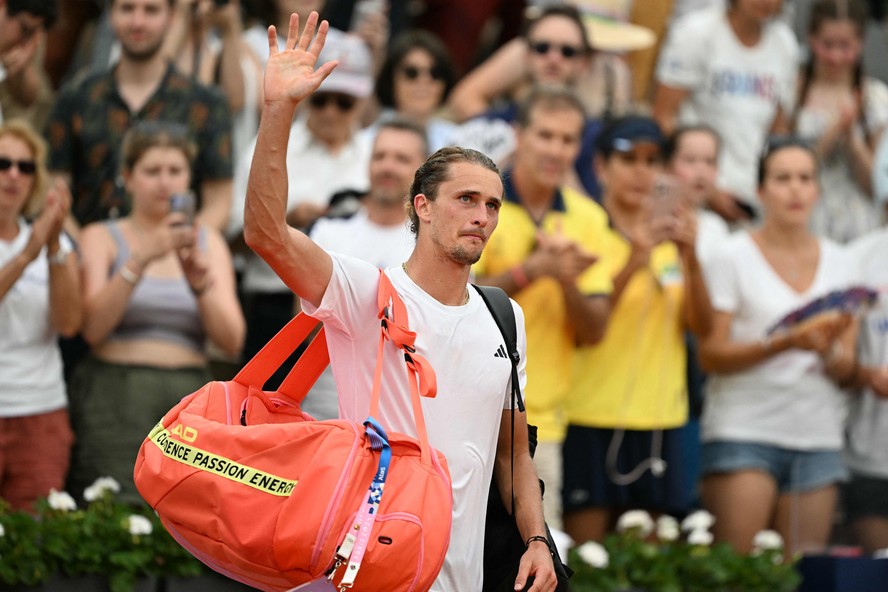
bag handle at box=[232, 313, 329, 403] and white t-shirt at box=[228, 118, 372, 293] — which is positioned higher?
white t-shirt at box=[228, 118, 372, 293]

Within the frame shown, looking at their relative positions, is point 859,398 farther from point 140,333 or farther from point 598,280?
point 140,333

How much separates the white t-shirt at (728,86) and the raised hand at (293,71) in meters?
5.88

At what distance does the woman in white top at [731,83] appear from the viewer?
9.75 m

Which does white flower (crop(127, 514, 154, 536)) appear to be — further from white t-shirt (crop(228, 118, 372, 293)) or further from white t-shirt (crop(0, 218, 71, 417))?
white t-shirt (crop(228, 118, 372, 293))

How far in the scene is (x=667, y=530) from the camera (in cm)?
738

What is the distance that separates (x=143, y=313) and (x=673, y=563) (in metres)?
2.85

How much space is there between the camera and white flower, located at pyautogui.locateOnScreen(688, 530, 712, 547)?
7.32 meters

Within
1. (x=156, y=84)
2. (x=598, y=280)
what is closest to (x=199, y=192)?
A: (x=156, y=84)

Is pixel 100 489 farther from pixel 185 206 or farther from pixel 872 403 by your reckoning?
pixel 872 403

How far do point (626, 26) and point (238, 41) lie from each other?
8.82ft

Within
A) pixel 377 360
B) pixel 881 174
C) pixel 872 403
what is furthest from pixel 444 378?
pixel 881 174

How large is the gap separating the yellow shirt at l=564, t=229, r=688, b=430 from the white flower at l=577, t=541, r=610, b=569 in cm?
88

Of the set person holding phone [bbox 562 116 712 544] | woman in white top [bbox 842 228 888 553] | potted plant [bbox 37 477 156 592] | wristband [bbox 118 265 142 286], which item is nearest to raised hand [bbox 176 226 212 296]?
wristband [bbox 118 265 142 286]

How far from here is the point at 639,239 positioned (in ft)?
25.3
